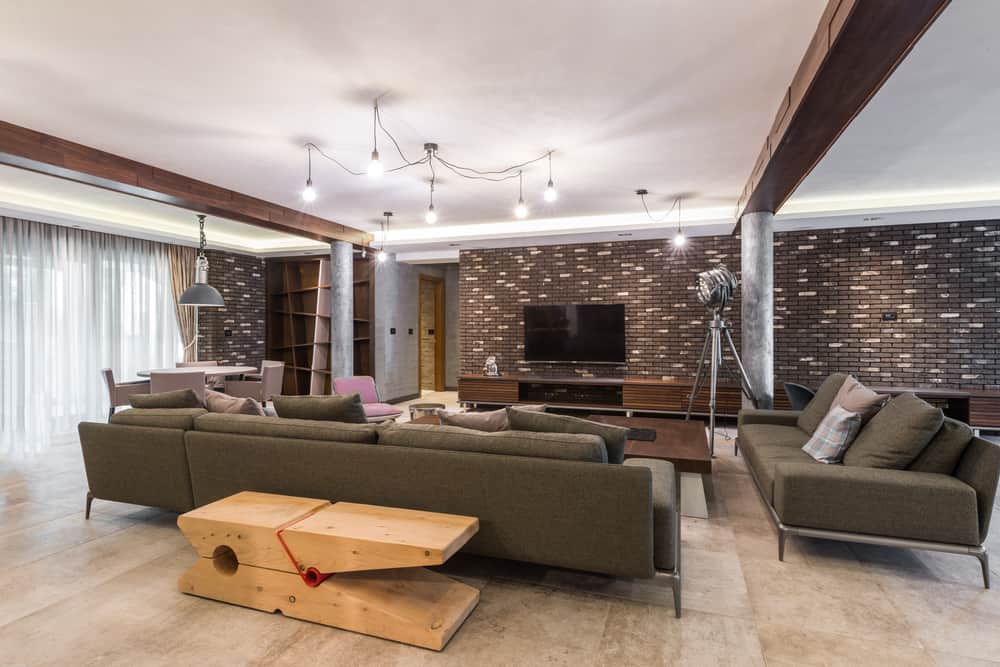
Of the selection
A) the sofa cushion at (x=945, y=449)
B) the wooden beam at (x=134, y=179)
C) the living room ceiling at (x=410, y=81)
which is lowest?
the sofa cushion at (x=945, y=449)

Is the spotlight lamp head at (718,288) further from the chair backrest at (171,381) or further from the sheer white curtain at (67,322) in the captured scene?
the sheer white curtain at (67,322)

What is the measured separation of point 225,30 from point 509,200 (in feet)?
12.0

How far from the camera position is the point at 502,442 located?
247 centimetres

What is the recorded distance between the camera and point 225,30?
2.59m

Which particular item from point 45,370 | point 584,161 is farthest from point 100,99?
point 45,370

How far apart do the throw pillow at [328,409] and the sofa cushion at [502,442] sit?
1.21ft

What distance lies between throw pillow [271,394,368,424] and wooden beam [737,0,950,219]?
281cm

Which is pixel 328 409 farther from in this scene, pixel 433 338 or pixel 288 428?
pixel 433 338

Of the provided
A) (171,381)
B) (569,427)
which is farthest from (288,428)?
(171,381)

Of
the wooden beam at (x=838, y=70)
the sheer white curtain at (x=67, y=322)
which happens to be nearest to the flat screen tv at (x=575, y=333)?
the wooden beam at (x=838, y=70)

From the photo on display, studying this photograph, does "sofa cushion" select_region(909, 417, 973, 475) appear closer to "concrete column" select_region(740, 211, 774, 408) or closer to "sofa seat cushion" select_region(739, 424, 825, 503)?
"sofa seat cushion" select_region(739, 424, 825, 503)

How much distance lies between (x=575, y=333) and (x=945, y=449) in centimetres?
514

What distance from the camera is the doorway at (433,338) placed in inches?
403

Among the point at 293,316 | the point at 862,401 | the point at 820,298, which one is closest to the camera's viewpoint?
the point at 862,401
